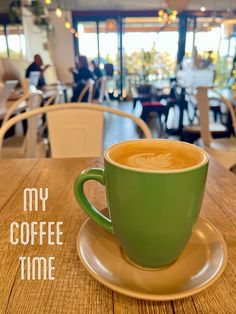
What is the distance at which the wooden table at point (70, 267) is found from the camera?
0.36 meters

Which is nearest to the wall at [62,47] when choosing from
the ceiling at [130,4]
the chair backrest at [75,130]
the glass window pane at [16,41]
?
the ceiling at [130,4]

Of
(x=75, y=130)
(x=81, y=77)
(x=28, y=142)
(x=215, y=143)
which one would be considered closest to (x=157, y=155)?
(x=75, y=130)

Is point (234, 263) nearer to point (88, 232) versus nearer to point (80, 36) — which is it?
point (88, 232)

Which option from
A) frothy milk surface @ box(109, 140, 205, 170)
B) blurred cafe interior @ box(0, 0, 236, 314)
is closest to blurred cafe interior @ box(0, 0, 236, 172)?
blurred cafe interior @ box(0, 0, 236, 314)

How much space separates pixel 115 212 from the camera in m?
0.40

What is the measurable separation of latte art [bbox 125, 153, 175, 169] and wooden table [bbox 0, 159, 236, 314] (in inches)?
6.9

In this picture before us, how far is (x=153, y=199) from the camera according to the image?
0.36 meters

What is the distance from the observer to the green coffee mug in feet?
1.16

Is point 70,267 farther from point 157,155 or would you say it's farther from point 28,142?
point 28,142

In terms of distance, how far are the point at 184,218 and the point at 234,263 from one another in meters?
0.14

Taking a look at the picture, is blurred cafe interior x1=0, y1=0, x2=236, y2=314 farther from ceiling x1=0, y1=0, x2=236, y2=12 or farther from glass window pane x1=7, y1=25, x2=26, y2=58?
ceiling x1=0, y1=0, x2=236, y2=12

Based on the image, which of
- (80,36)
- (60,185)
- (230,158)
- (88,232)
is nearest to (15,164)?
(60,185)

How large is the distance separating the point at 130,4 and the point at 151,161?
8.58m

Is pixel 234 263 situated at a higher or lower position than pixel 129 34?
lower
